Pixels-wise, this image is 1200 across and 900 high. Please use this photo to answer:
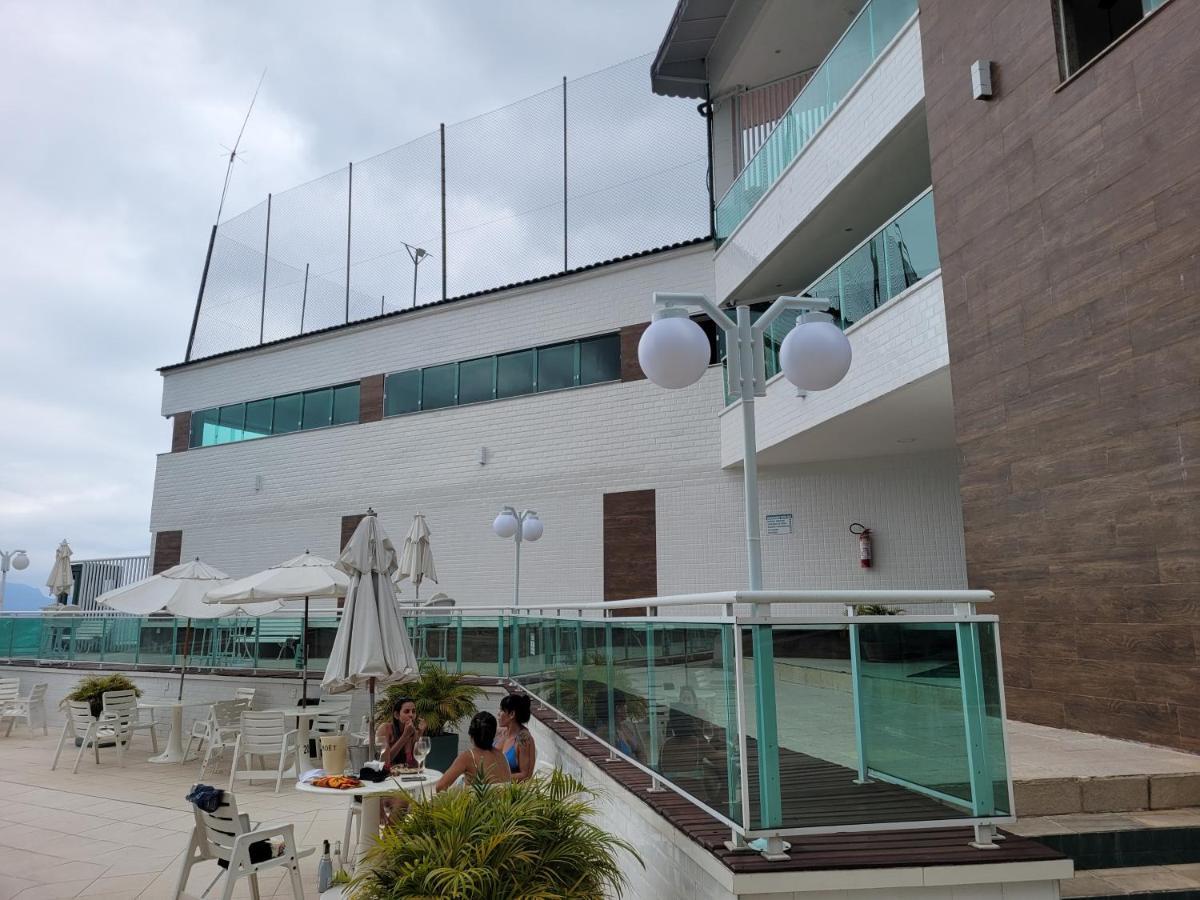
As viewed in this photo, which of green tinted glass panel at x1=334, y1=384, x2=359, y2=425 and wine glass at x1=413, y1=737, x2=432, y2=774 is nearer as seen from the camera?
wine glass at x1=413, y1=737, x2=432, y2=774

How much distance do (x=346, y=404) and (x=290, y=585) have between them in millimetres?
9149

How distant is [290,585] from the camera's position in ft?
38.0

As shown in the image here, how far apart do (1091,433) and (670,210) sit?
11975mm

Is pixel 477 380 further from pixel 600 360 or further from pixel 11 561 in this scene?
pixel 11 561

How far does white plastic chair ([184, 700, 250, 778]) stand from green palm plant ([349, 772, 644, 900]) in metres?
7.66

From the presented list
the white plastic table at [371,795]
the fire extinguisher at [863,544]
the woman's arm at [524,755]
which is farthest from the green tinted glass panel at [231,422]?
the woman's arm at [524,755]

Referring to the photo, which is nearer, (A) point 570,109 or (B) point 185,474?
(A) point 570,109

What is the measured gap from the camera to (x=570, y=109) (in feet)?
65.6

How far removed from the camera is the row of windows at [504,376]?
16.7m

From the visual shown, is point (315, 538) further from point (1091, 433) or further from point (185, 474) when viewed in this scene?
point (1091, 433)

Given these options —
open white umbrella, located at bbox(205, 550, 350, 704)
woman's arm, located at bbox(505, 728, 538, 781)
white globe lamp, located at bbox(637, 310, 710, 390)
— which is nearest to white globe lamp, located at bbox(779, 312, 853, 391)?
white globe lamp, located at bbox(637, 310, 710, 390)

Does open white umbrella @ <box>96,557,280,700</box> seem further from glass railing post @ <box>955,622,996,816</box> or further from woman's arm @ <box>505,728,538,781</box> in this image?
glass railing post @ <box>955,622,996,816</box>

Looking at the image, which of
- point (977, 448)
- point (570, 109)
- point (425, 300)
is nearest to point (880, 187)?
point (977, 448)

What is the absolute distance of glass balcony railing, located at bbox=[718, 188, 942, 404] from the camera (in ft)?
28.8
